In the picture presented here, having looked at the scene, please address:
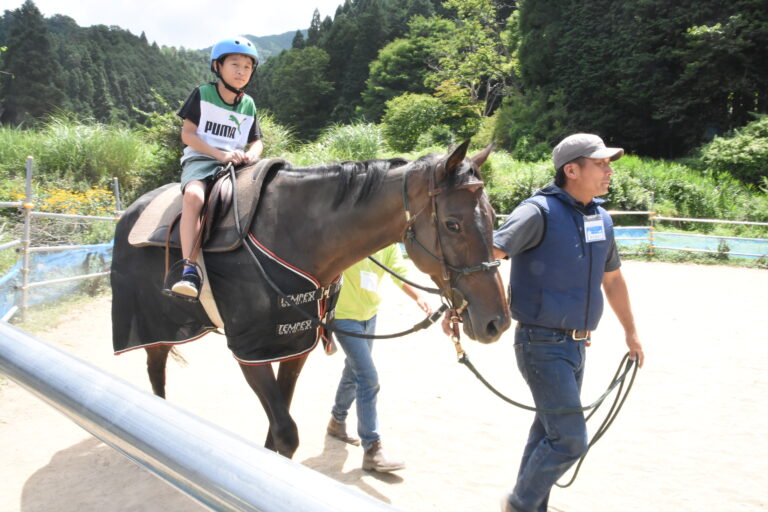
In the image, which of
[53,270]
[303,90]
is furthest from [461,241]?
[303,90]

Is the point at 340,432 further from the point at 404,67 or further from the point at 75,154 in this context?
the point at 404,67

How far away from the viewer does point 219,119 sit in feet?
11.1

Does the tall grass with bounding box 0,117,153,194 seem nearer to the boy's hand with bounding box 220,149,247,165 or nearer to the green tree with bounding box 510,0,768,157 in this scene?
the boy's hand with bounding box 220,149,247,165

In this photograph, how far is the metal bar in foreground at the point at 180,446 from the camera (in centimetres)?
59

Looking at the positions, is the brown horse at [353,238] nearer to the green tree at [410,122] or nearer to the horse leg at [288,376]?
the horse leg at [288,376]

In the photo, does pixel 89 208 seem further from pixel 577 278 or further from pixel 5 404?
pixel 577 278

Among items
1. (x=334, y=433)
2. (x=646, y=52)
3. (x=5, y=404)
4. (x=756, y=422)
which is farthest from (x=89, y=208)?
(x=646, y=52)

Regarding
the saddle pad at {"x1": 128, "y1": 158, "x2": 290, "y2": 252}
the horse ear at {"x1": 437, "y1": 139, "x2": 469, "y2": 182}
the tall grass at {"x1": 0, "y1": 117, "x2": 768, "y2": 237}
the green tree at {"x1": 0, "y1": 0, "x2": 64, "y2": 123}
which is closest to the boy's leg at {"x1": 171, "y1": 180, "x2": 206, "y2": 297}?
the saddle pad at {"x1": 128, "y1": 158, "x2": 290, "y2": 252}

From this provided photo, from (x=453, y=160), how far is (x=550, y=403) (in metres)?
1.27

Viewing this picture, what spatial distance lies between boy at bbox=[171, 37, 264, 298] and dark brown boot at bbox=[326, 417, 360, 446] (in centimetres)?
210

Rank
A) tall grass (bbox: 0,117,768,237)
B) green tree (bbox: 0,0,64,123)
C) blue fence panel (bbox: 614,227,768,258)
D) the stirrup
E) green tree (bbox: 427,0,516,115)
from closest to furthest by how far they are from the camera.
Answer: the stirrup, blue fence panel (bbox: 614,227,768,258), tall grass (bbox: 0,117,768,237), green tree (bbox: 0,0,64,123), green tree (bbox: 427,0,516,115)

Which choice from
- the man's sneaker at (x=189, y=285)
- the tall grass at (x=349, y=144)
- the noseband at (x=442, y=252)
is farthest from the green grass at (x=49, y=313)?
the tall grass at (x=349, y=144)

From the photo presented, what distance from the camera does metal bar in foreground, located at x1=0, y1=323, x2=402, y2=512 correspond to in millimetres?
591

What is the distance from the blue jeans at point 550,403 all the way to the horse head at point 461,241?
0.41m
